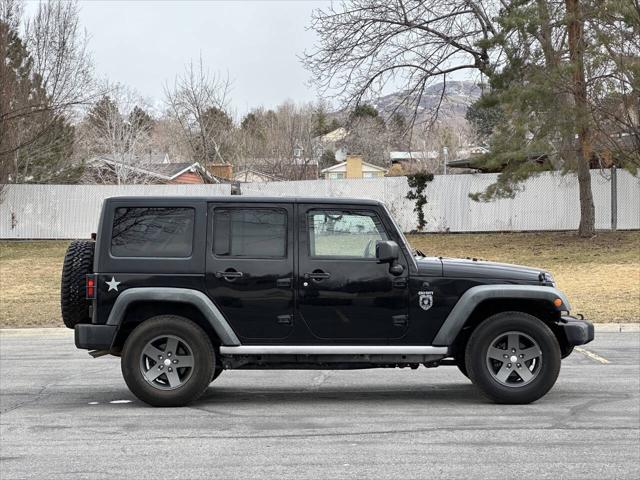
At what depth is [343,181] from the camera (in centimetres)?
3083

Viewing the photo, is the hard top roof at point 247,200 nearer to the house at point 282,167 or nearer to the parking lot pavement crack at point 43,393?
the parking lot pavement crack at point 43,393

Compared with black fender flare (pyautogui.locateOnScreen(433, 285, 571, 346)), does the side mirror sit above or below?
above

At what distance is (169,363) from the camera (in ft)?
24.1

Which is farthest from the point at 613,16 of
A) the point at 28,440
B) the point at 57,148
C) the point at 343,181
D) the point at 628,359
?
the point at 57,148

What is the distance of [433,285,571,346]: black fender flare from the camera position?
716 cm

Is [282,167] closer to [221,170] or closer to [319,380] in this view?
[221,170]

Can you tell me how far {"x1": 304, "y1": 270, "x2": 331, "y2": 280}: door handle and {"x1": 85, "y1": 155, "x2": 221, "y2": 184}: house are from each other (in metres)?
37.9

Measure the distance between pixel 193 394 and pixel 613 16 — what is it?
1869 centimetres

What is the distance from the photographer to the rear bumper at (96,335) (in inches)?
283

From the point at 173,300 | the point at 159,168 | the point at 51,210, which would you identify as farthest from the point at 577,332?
the point at 159,168

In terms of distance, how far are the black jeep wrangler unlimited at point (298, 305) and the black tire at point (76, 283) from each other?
0.03 m

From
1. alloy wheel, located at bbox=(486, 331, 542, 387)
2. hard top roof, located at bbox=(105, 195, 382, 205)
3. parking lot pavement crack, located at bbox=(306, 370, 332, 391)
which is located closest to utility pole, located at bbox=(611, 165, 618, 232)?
parking lot pavement crack, located at bbox=(306, 370, 332, 391)

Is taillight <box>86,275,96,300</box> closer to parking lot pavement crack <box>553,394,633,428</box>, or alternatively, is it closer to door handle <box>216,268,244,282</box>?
door handle <box>216,268,244,282</box>

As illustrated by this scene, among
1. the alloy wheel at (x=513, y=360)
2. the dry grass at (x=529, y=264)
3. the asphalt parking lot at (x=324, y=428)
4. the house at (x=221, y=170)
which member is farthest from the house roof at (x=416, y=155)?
the alloy wheel at (x=513, y=360)
